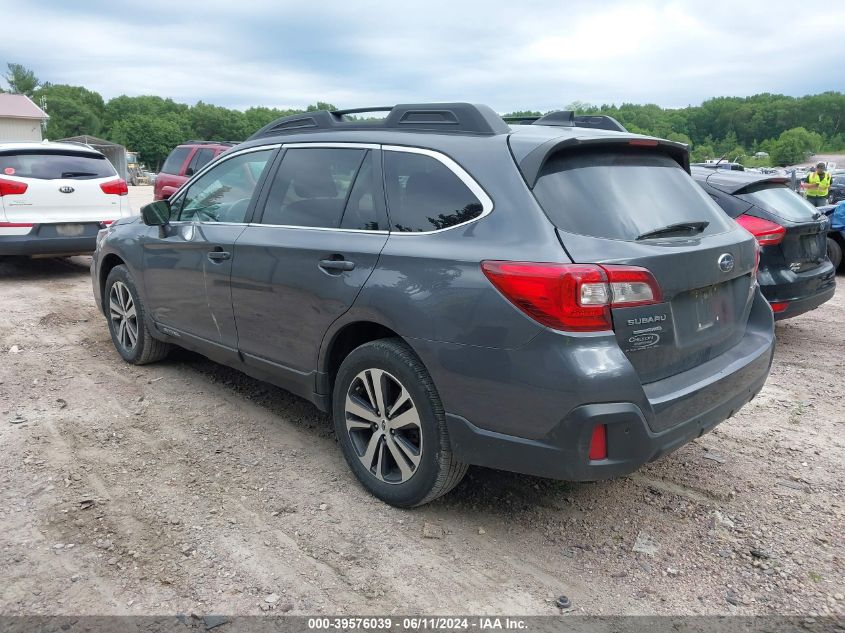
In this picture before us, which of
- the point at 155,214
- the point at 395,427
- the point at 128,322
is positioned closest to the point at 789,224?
the point at 395,427

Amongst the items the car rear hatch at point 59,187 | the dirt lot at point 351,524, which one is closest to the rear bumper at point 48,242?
the car rear hatch at point 59,187

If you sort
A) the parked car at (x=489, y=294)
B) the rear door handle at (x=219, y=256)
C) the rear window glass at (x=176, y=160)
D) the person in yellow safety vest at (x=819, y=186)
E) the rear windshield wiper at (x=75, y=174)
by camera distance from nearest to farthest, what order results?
1. the parked car at (x=489, y=294)
2. the rear door handle at (x=219, y=256)
3. the rear windshield wiper at (x=75, y=174)
4. the rear window glass at (x=176, y=160)
5. the person in yellow safety vest at (x=819, y=186)

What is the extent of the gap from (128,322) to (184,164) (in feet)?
30.9

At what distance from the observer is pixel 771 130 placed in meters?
139

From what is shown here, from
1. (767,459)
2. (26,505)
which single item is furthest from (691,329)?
(26,505)

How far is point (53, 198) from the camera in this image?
866 cm

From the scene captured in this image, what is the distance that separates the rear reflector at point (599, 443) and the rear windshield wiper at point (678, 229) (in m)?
0.81

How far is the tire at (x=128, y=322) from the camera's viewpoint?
5.15 metres

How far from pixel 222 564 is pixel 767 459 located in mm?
3009

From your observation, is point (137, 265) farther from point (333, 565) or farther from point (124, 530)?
point (333, 565)

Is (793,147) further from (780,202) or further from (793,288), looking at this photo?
(793,288)

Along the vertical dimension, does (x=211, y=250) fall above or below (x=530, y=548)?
above

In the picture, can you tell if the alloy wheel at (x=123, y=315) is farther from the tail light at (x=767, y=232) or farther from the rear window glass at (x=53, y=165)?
the tail light at (x=767, y=232)

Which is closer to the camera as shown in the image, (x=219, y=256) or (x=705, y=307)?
(x=705, y=307)
